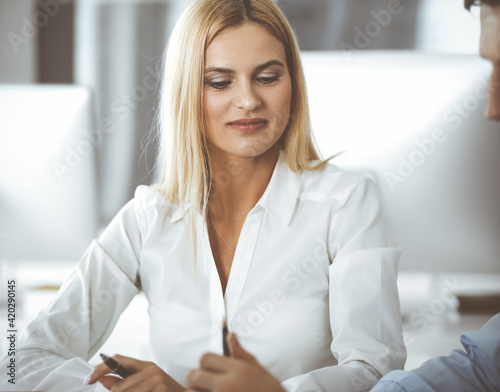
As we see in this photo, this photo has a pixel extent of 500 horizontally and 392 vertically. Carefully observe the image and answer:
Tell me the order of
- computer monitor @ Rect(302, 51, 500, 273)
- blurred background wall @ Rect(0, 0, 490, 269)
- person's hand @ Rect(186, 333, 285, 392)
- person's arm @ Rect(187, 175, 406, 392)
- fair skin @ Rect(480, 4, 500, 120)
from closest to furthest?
person's hand @ Rect(186, 333, 285, 392), fair skin @ Rect(480, 4, 500, 120), person's arm @ Rect(187, 175, 406, 392), computer monitor @ Rect(302, 51, 500, 273), blurred background wall @ Rect(0, 0, 490, 269)

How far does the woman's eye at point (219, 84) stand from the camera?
0.91 metres

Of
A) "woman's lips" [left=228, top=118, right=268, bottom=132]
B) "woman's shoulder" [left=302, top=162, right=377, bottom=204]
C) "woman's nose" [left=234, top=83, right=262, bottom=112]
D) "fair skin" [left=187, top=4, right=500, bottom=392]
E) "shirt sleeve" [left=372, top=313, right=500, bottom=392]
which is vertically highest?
"woman's nose" [left=234, top=83, right=262, bottom=112]

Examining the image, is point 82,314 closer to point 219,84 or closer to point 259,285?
point 259,285

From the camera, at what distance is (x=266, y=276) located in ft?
3.02

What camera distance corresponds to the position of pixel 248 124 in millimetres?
905

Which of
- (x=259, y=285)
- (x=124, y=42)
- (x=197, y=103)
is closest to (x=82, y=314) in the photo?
(x=259, y=285)

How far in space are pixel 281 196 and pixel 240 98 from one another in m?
0.20

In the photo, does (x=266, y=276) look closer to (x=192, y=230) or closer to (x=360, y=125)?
(x=192, y=230)

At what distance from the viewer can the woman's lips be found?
2.97 feet

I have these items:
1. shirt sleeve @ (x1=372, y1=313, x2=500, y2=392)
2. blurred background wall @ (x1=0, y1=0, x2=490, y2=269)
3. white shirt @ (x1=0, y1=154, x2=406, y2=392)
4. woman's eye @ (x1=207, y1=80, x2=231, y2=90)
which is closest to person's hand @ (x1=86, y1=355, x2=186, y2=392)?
white shirt @ (x1=0, y1=154, x2=406, y2=392)

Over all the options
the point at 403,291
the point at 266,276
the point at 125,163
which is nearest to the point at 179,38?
the point at 266,276

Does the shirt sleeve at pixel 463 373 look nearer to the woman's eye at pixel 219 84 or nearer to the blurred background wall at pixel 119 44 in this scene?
the woman's eye at pixel 219 84

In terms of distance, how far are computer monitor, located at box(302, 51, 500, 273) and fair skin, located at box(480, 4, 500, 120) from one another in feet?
0.98

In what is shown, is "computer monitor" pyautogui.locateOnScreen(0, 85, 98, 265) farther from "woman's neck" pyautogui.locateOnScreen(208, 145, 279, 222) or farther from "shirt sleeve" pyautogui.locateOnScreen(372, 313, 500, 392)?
"shirt sleeve" pyautogui.locateOnScreen(372, 313, 500, 392)
